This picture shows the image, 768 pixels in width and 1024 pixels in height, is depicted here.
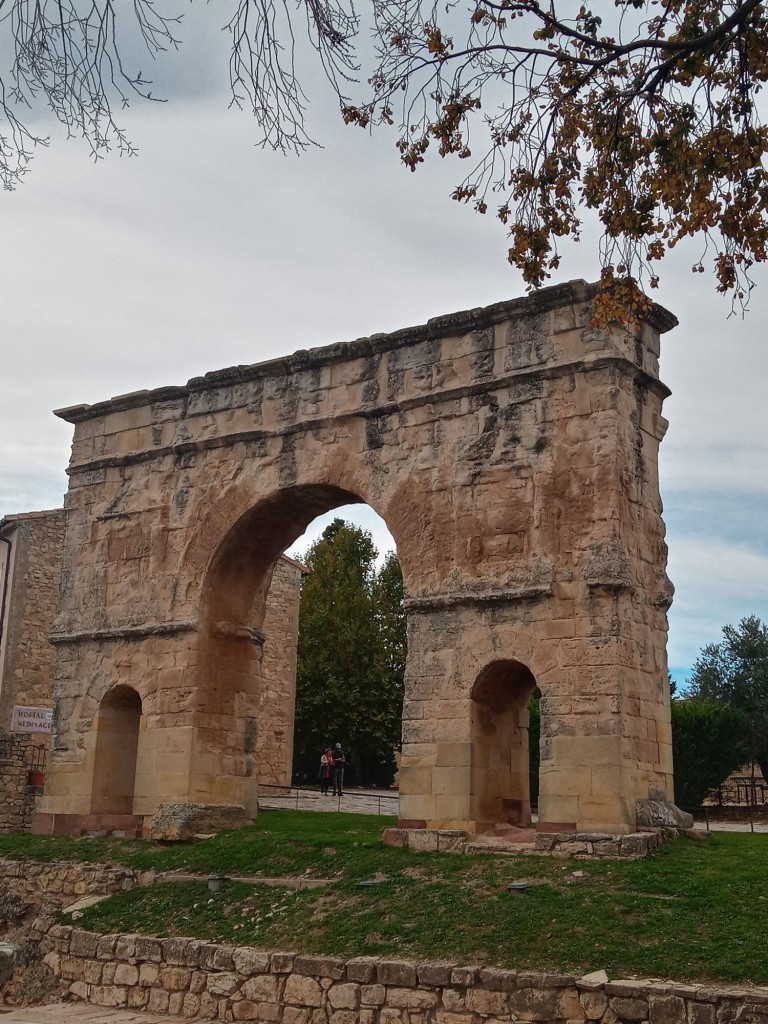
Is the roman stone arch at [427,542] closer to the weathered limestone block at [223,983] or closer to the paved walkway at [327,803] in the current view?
the weathered limestone block at [223,983]

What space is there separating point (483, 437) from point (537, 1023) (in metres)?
6.62

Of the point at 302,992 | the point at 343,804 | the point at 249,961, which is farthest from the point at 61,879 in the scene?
the point at 343,804

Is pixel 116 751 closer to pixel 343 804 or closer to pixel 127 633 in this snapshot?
pixel 127 633

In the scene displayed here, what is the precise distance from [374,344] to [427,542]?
105 inches

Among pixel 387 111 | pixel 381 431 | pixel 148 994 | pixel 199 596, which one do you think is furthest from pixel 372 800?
pixel 387 111

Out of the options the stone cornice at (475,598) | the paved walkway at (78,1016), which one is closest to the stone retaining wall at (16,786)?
the paved walkway at (78,1016)

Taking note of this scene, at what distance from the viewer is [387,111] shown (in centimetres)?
740

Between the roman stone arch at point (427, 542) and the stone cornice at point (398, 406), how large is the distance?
3 cm

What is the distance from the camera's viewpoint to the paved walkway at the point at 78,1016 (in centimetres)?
972

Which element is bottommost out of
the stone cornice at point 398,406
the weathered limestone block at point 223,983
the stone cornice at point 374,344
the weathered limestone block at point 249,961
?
the weathered limestone block at point 223,983

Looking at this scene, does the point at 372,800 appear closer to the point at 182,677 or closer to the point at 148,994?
the point at 182,677

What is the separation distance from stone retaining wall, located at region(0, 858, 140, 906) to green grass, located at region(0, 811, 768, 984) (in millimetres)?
346

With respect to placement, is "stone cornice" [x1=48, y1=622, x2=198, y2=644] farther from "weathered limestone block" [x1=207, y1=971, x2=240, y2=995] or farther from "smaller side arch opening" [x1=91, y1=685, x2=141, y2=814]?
"weathered limestone block" [x1=207, y1=971, x2=240, y2=995]

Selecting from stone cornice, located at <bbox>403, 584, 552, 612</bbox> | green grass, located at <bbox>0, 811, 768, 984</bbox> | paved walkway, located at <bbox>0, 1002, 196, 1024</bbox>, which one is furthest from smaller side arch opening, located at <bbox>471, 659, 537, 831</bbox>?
paved walkway, located at <bbox>0, 1002, 196, 1024</bbox>
